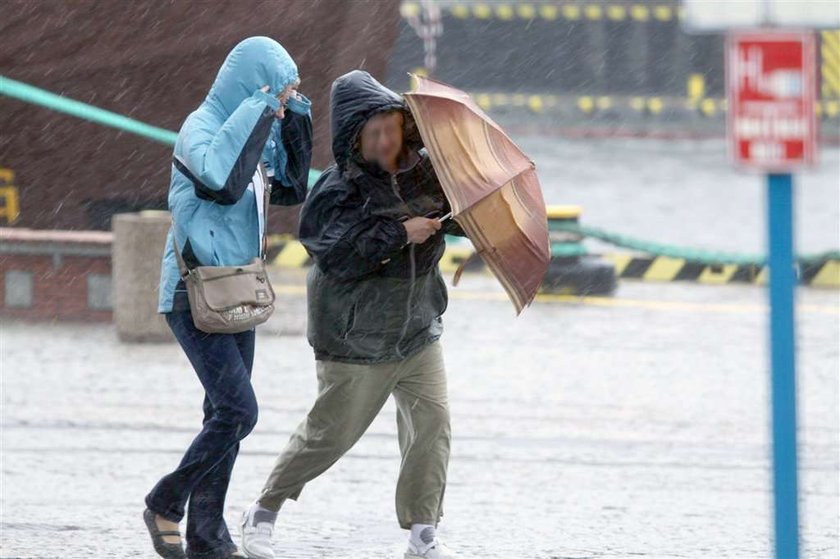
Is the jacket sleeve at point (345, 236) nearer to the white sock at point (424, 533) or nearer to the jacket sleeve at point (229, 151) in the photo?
the jacket sleeve at point (229, 151)

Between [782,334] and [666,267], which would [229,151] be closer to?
[782,334]

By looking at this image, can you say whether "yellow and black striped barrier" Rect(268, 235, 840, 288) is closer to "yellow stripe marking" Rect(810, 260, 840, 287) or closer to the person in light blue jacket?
"yellow stripe marking" Rect(810, 260, 840, 287)

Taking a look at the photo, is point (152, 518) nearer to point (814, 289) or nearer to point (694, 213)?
point (814, 289)

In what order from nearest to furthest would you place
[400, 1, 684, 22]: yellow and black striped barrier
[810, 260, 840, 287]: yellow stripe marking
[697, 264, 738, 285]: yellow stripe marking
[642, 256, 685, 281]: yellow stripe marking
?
[810, 260, 840, 287]: yellow stripe marking
[697, 264, 738, 285]: yellow stripe marking
[642, 256, 685, 281]: yellow stripe marking
[400, 1, 684, 22]: yellow and black striped barrier

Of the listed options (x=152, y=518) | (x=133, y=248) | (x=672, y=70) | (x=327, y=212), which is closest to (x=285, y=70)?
(x=327, y=212)

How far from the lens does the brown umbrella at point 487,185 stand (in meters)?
5.36

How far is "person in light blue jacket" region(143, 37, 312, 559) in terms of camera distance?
531 cm

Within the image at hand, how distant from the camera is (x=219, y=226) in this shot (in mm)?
5441

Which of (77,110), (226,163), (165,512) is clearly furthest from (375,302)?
(77,110)

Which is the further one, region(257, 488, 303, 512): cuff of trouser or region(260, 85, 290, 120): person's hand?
region(257, 488, 303, 512): cuff of trouser

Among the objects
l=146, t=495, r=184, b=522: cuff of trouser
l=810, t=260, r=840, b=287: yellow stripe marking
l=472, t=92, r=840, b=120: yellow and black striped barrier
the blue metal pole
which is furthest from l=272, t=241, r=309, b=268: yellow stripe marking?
l=472, t=92, r=840, b=120: yellow and black striped barrier

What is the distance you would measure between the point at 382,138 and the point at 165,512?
1.43 meters

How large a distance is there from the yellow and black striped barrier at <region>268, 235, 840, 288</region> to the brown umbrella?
678 cm

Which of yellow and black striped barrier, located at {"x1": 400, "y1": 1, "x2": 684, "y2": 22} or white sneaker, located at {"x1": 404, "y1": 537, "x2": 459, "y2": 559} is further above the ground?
yellow and black striped barrier, located at {"x1": 400, "y1": 1, "x2": 684, "y2": 22}
